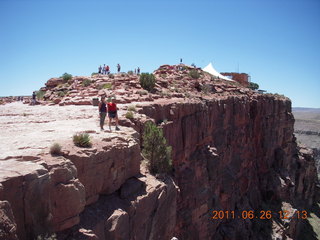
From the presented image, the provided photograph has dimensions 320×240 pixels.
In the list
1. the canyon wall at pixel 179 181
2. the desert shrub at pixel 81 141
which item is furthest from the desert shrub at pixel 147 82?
the desert shrub at pixel 81 141

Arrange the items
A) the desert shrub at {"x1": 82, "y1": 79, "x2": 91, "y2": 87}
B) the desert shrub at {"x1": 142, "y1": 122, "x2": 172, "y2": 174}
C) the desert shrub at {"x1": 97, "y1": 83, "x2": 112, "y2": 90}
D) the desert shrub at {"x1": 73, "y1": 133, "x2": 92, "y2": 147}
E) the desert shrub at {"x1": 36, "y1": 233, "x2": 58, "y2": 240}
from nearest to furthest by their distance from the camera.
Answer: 1. the desert shrub at {"x1": 36, "y1": 233, "x2": 58, "y2": 240}
2. the desert shrub at {"x1": 73, "y1": 133, "x2": 92, "y2": 147}
3. the desert shrub at {"x1": 142, "y1": 122, "x2": 172, "y2": 174}
4. the desert shrub at {"x1": 97, "y1": 83, "x2": 112, "y2": 90}
5. the desert shrub at {"x1": 82, "y1": 79, "x2": 91, "y2": 87}

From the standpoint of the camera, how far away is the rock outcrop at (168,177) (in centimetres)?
619

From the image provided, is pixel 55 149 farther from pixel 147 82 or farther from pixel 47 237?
pixel 147 82

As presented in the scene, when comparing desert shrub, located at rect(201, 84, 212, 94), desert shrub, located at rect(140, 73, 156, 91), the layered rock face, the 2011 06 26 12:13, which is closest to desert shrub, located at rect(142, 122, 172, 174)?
the layered rock face

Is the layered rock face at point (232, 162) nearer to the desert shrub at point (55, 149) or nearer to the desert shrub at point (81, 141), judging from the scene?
the desert shrub at point (81, 141)

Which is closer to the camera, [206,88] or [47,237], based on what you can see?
[47,237]

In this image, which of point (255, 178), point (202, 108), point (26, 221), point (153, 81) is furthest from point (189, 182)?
point (255, 178)

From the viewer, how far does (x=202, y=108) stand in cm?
2091

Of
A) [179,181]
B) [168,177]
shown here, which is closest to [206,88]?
[179,181]

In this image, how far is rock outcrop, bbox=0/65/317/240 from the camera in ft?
20.3

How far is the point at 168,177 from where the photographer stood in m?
11.5

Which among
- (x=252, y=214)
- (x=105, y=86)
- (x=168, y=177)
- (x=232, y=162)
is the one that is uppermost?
(x=105, y=86)

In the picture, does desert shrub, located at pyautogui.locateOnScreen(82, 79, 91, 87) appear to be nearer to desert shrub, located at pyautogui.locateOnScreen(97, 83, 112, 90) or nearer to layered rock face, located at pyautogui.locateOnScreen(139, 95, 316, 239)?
desert shrub, located at pyautogui.locateOnScreen(97, 83, 112, 90)

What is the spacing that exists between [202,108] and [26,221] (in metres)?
16.9
